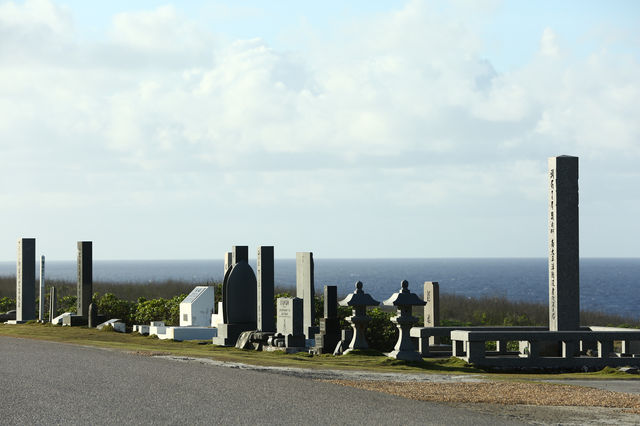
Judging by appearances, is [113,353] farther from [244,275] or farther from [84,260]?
[84,260]

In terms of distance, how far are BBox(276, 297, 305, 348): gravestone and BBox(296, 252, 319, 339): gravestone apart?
58 cm

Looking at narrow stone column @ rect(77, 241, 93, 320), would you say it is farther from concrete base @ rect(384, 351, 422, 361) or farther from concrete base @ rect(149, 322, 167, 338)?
concrete base @ rect(384, 351, 422, 361)

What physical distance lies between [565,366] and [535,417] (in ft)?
33.3

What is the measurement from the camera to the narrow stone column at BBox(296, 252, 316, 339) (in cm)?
2870

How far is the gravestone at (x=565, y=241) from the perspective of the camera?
23953 mm

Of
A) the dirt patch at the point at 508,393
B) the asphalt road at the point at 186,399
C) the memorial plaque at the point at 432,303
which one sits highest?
the memorial plaque at the point at 432,303

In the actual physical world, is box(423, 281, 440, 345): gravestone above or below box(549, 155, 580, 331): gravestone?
below

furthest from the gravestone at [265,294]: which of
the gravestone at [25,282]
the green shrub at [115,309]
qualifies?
the gravestone at [25,282]

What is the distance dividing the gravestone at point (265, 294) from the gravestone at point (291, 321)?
72 cm

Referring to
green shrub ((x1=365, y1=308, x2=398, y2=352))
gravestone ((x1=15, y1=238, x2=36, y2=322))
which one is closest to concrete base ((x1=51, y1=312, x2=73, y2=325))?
gravestone ((x1=15, y1=238, x2=36, y2=322))

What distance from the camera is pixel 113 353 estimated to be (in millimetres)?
21375

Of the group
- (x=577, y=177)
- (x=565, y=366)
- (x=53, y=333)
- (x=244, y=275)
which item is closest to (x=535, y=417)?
(x=565, y=366)

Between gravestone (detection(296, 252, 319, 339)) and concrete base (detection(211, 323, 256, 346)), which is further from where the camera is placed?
concrete base (detection(211, 323, 256, 346))

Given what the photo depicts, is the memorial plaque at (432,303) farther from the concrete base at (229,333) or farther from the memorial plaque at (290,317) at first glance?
the concrete base at (229,333)
